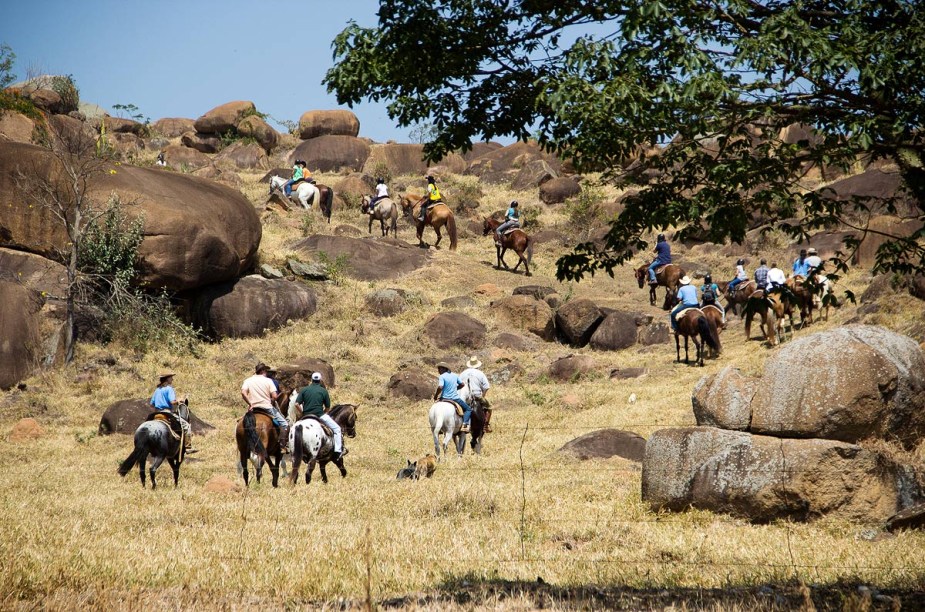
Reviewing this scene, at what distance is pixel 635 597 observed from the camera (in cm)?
632

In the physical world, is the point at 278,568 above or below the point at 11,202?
below

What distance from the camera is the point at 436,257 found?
39031 millimetres

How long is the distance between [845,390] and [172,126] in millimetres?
73090

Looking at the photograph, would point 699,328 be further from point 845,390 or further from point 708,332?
point 845,390

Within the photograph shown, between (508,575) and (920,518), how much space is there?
4.90 meters

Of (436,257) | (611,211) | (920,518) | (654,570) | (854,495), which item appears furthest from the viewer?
(611,211)

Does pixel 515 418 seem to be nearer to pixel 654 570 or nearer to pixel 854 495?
pixel 854 495

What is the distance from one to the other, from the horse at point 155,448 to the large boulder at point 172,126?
63.4 meters

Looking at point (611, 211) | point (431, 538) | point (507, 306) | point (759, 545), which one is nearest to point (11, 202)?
point (507, 306)

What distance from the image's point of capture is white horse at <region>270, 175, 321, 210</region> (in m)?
43.0

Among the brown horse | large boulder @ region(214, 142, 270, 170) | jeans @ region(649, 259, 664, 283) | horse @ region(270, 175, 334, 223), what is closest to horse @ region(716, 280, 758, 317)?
jeans @ region(649, 259, 664, 283)

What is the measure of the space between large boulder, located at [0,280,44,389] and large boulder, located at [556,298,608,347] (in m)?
16.4

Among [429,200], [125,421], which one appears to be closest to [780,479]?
[125,421]

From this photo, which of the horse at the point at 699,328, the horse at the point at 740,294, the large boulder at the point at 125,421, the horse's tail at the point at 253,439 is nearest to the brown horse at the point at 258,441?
the horse's tail at the point at 253,439
